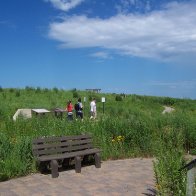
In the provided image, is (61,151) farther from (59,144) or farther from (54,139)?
(54,139)

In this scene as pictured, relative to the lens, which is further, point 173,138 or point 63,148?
point 173,138

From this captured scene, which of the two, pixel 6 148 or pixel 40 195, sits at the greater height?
pixel 6 148

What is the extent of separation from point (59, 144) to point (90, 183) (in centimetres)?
158

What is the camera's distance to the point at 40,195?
7.61m

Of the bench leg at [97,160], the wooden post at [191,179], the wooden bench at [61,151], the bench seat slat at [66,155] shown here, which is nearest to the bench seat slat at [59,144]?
the wooden bench at [61,151]

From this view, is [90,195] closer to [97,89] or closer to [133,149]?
[133,149]

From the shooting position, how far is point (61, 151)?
982 cm

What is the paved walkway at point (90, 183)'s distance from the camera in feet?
25.7

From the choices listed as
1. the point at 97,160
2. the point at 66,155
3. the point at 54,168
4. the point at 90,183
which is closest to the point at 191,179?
the point at 90,183

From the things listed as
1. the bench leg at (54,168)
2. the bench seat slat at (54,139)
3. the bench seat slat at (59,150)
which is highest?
the bench seat slat at (54,139)

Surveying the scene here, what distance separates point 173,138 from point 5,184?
16.9 feet

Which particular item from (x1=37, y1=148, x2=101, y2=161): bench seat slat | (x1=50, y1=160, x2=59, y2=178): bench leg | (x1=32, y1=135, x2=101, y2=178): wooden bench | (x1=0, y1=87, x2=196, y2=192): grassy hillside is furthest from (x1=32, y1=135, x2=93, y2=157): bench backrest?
(x1=50, y1=160, x2=59, y2=178): bench leg

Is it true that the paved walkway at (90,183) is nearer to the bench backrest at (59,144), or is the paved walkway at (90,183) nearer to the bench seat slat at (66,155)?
the bench seat slat at (66,155)

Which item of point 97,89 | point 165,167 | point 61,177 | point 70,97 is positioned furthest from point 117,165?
point 97,89
